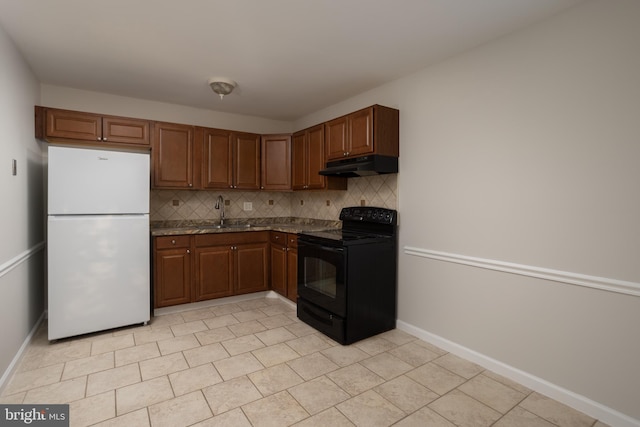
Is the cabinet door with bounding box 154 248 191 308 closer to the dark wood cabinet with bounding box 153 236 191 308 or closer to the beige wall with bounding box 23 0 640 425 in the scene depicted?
the dark wood cabinet with bounding box 153 236 191 308

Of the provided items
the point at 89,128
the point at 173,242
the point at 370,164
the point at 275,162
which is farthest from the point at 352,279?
the point at 89,128

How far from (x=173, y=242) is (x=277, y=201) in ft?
5.48

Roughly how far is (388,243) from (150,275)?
239 centimetres

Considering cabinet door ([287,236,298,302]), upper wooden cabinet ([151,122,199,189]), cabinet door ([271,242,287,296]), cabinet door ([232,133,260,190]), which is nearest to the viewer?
upper wooden cabinet ([151,122,199,189])

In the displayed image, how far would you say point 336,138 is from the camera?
10.5 ft

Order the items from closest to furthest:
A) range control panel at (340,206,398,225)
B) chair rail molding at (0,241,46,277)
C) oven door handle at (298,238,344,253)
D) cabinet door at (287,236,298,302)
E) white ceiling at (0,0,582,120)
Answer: white ceiling at (0,0,582,120) < chair rail molding at (0,241,46,277) < oven door handle at (298,238,344,253) < range control panel at (340,206,398,225) < cabinet door at (287,236,298,302)

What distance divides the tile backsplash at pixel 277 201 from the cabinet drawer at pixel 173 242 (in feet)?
1.91

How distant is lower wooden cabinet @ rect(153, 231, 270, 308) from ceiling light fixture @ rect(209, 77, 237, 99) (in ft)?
4.95

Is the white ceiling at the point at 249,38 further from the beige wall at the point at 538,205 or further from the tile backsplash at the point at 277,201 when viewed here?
the tile backsplash at the point at 277,201

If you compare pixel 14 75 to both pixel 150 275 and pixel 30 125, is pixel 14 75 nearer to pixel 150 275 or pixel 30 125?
pixel 30 125

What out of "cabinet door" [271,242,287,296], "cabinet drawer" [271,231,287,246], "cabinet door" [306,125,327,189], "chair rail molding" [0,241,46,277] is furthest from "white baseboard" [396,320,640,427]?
"chair rail molding" [0,241,46,277]

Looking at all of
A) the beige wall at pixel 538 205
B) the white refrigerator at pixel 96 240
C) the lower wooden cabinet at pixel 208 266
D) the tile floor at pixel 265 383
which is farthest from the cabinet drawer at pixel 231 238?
the beige wall at pixel 538 205

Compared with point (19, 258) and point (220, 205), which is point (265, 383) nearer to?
point (19, 258)

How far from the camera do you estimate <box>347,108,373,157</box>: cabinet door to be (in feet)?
9.14
